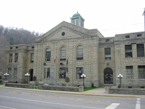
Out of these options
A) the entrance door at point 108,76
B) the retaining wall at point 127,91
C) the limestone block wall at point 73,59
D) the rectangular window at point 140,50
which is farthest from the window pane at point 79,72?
the retaining wall at point 127,91

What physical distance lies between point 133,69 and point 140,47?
4318mm

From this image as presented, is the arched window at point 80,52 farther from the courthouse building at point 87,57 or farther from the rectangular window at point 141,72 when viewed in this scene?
the rectangular window at point 141,72

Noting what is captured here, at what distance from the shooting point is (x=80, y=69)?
32125 millimetres

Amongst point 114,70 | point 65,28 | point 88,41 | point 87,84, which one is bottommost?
point 87,84

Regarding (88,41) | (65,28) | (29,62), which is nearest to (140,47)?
(88,41)

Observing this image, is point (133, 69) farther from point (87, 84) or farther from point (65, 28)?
point (65, 28)

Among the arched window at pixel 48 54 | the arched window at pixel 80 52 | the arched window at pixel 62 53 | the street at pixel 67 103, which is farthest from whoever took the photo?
the arched window at pixel 48 54

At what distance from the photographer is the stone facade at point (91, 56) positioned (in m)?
28.2

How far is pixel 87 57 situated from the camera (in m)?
31.5

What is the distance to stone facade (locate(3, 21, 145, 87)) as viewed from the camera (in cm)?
2823

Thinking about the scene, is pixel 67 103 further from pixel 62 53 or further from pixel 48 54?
pixel 48 54

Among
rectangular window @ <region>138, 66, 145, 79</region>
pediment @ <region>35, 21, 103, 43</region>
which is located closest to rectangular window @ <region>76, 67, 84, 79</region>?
pediment @ <region>35, 21, 103, 43</region>

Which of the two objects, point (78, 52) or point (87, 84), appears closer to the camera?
point (87, 84)

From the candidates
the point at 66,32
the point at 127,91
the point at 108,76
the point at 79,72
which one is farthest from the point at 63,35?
the point at 127,91
